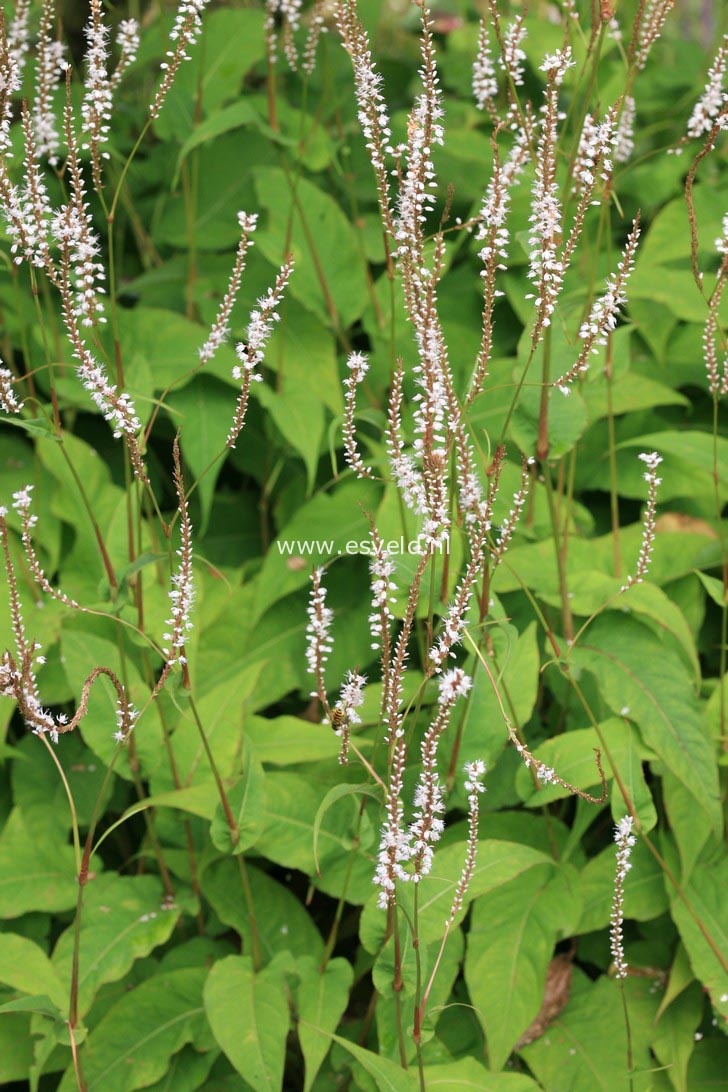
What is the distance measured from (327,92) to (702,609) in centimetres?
222

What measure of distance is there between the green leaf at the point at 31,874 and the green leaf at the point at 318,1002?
0.62m

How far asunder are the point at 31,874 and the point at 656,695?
1628 millimetres

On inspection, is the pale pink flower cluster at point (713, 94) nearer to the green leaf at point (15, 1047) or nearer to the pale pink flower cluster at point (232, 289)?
the pale pink flower cluster at point (232, 289)

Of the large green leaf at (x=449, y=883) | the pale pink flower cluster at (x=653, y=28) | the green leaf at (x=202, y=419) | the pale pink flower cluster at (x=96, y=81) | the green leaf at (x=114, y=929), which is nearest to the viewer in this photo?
the pale pink flower cluster at (x=96, y=81)

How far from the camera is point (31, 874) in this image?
2.71 metres

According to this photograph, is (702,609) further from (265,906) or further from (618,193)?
(618,193)

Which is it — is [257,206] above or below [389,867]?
above

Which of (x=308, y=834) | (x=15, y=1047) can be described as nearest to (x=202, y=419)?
(x=308, y=834)

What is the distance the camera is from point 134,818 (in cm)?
313

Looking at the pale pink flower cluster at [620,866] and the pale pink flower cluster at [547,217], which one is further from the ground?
the pale pink flower cluster at [547,217]

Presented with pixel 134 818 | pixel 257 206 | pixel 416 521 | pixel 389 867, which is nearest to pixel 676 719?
pixel 416 521

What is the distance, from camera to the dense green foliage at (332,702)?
2381 millimetres

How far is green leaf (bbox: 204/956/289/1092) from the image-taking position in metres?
2.22

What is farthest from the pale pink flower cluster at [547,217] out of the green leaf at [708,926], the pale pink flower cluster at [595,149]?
the green leaf at [708,926]
